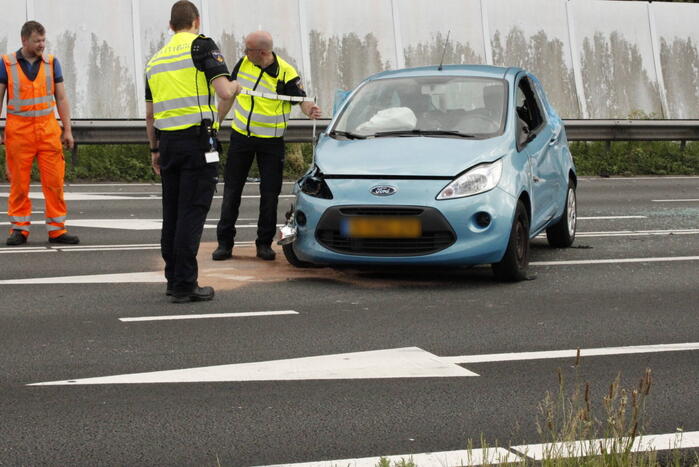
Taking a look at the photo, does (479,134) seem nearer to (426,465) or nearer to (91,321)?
(91,321)

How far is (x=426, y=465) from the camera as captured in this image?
16.9 ft

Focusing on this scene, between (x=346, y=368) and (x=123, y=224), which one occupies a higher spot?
(x=123, y=224)

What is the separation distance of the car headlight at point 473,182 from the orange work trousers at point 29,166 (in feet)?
13.3

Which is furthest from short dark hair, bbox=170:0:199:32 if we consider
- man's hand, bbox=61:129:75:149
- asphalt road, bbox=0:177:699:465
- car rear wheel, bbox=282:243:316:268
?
man's hand, bbox=61:129:75:149

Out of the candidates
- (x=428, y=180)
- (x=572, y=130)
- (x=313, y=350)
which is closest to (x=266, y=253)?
(x=428, y=180)

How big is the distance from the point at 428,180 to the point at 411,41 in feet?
Result: 44.6

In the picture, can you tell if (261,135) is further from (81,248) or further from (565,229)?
(565,229)

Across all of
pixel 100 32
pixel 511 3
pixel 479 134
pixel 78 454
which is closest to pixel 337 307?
pixel 479 134

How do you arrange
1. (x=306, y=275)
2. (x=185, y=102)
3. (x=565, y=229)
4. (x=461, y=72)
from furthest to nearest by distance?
(x=565, y=229) → (x=461, y=72) → (x=306, y=275) → (x=185, y=102)

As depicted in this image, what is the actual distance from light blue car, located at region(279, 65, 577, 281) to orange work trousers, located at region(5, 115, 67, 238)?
263 cm

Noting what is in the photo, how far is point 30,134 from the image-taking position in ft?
39.8

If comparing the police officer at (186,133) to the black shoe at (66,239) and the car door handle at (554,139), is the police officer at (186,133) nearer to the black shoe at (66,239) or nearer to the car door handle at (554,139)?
the black shoe at (66,239)

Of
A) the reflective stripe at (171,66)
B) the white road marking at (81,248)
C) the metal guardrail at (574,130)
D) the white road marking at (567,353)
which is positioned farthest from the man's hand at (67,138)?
the metal guardrail at (574,130)

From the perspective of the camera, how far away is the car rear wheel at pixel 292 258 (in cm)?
1055
